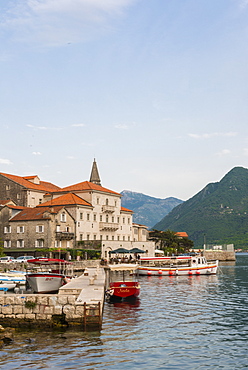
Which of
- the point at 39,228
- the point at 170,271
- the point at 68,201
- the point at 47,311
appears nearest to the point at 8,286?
the point at 47,311

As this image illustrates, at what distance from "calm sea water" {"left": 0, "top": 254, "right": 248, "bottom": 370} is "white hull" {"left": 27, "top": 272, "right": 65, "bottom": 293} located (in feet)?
22.4

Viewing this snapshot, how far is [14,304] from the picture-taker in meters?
24.1

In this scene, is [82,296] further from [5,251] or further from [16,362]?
[5,251]

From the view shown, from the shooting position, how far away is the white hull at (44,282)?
116 ft

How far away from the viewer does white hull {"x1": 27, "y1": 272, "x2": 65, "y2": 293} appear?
3541 cm

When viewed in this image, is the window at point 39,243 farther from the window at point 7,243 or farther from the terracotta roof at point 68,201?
the terracotta roof at point 68,201

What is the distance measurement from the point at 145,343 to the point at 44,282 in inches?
657

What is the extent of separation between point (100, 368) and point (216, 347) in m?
6.24

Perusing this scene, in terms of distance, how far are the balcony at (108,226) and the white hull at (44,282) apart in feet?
203

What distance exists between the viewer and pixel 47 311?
77.9ft

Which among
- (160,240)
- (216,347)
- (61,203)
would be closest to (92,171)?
(160,240)

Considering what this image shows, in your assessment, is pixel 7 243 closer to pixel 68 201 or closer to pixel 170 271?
pixel 68 201

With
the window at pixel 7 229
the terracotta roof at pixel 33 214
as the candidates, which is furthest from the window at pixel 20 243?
the terracotta roof at pixel 33 214

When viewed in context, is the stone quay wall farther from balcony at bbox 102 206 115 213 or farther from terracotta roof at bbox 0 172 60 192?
balcony at bbox 102 206 115 213
